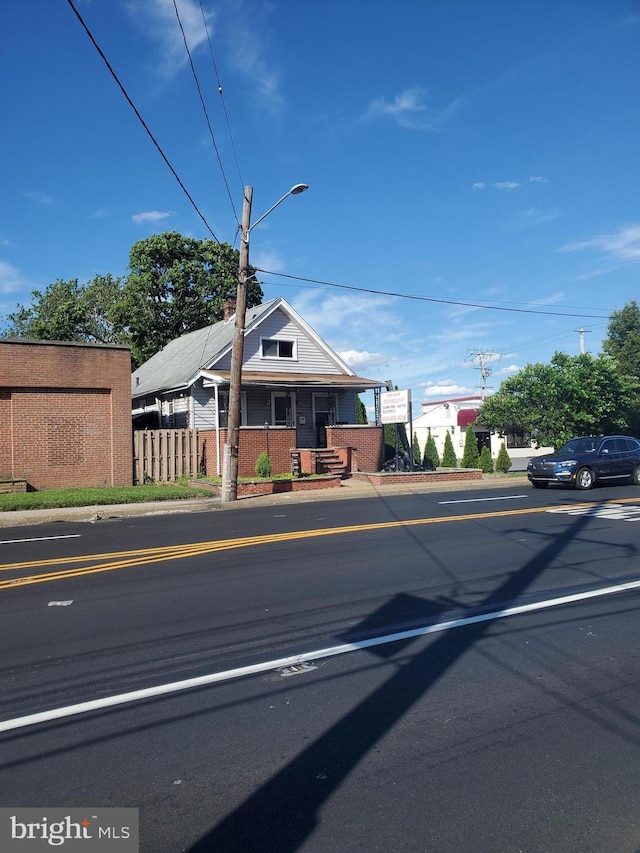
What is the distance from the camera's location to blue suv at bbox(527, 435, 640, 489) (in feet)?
67.3

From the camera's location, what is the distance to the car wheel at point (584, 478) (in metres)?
20.5

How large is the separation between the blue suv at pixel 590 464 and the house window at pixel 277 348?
11934 mm

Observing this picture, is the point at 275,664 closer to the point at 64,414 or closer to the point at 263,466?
the point at 263,466

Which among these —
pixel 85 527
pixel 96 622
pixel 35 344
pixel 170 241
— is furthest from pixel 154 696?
pixel 170 241

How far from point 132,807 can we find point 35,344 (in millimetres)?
18906

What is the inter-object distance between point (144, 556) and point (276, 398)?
1745 centimetres

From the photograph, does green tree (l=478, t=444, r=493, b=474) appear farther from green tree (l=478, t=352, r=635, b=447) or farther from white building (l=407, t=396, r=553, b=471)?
white building (l=407, t=396, r=553, b=471)

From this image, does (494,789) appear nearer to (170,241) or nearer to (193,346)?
(193,346)

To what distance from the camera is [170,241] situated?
145 feet

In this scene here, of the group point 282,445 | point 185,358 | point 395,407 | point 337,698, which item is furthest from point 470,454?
point 337,698

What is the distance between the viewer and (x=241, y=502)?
1880cm

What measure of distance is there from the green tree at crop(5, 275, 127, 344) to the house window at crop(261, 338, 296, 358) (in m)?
18.8

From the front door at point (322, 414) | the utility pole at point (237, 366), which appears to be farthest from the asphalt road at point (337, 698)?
the front door at point (322, 414)

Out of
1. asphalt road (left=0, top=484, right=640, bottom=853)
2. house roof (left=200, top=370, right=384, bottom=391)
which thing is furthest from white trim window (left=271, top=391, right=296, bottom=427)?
asphalt road (left=0, top=484, right=640, bottom=853)
